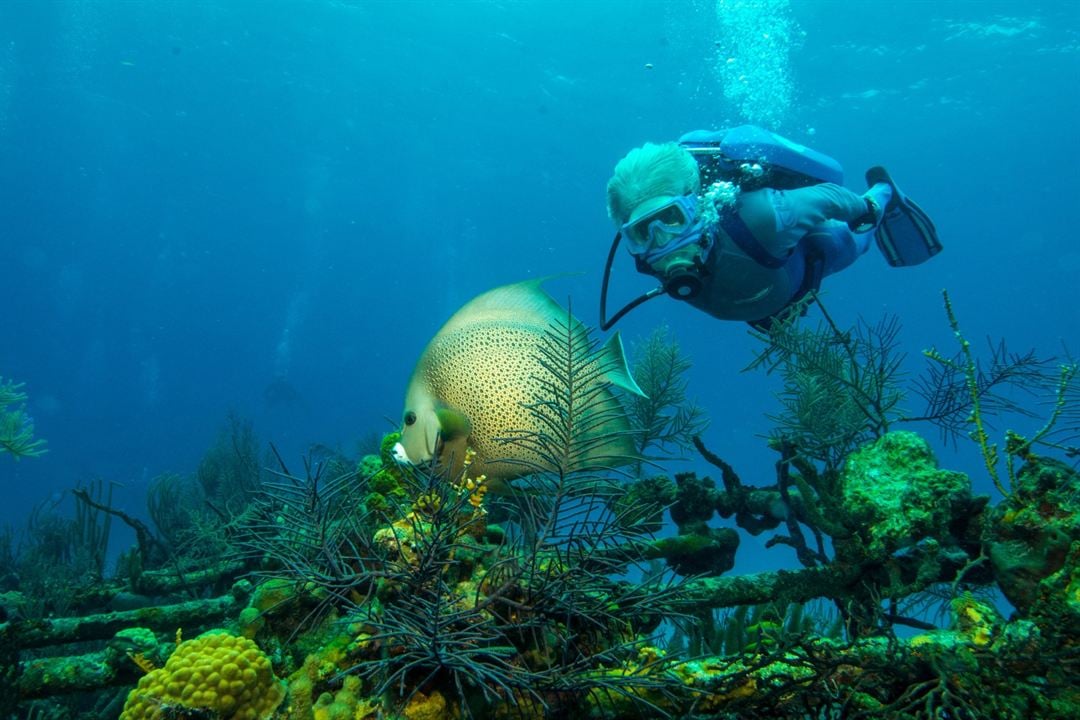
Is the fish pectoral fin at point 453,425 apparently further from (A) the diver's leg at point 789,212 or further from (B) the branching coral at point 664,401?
(B) the branching coral at point 664,401

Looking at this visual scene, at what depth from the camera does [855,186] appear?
46.5 m

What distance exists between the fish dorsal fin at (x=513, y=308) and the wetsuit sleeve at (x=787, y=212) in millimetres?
2283

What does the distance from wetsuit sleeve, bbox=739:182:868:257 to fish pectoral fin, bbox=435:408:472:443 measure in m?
2.93

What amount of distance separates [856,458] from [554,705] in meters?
2.32

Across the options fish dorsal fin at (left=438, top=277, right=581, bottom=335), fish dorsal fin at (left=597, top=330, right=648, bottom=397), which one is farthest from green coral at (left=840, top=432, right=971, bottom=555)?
fish dorsal fin at (left=438, top=277, right=581, bottom=335)

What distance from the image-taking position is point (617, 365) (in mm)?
2537

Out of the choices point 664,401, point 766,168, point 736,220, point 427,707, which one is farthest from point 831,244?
point 427,707

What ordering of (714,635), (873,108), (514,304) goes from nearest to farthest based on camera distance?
1. (514,304)
2. (714,635)
3. (873,108)

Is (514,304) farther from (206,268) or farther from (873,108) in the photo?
(206,268)

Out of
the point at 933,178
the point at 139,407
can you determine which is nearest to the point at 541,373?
the point at 933,178

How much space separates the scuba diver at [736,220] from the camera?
422 cm

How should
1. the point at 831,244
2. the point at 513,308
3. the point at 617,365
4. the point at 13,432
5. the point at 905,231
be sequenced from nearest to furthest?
the point at 617,365, the point at 513,308, the point at 831,244, the point at 905,231, the point at 13,432

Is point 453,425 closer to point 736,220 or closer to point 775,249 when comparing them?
point 736,220

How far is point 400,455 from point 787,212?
11.7 feet
